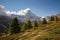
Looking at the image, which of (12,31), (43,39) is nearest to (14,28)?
(12,31)

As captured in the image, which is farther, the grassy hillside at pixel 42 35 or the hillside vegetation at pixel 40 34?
the hillside vegetation at pixel 40 34

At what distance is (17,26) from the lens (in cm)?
6034

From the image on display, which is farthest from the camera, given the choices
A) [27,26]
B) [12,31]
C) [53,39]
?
[27,26]

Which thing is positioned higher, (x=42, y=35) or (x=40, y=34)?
(x=42, y=35)

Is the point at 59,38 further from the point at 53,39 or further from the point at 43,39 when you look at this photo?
the point at 43,39

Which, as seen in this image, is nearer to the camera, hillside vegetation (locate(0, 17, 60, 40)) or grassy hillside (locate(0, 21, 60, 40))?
grassy hillside (locate(0, 21, 60, 40))

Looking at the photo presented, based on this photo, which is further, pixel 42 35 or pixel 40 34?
pixel 40 34

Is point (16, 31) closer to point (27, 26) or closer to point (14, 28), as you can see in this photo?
point (14, 28)

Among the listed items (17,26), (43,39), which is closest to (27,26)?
(17,26)

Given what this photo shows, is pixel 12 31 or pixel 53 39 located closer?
pixel 53 39

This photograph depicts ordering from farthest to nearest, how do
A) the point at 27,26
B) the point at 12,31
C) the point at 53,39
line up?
the point at 27,26 < the point at 12,31 < the point at 53,39

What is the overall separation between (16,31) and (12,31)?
1891 millimetres

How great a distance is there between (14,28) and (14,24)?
190cm

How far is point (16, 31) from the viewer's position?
6034 centimetres
